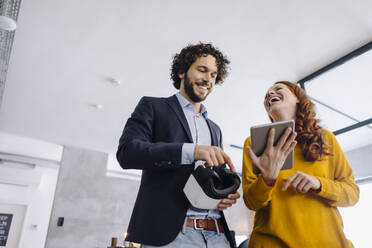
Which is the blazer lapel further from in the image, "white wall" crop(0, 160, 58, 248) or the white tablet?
"white wall" crop(0, 160, 58, 248)

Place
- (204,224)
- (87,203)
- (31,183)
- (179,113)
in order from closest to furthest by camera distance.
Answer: (204,224) < (179,113) < (87,203) < (31,183)

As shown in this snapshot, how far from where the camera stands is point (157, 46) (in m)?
3.07

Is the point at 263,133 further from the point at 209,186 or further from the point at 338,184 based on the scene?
the point at 338,184

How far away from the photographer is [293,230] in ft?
3.04

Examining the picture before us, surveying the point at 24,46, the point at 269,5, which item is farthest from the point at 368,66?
the point at 24,46

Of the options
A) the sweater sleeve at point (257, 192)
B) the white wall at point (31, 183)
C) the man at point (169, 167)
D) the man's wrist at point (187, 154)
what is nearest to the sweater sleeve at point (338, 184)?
the sweater sleeve at point (257, 192)

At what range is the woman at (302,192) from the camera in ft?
2.93

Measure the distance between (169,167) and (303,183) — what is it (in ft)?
1.50

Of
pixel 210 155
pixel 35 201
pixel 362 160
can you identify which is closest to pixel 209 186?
pixel 210 155

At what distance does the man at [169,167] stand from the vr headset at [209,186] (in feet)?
0.12

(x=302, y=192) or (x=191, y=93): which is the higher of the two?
(x=191, y=93)

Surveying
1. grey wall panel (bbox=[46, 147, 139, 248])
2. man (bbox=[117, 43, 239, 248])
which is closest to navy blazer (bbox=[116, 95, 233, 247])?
man (bbox=[117, 43, 239, 248])

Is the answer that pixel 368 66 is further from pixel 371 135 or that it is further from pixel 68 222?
pixel 68 222

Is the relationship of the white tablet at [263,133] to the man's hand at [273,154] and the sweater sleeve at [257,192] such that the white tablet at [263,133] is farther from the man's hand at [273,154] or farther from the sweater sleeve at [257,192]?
the sweater sleeve at [257,192]
